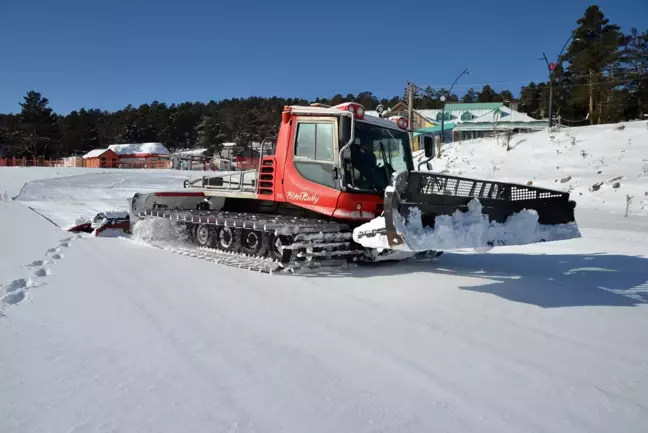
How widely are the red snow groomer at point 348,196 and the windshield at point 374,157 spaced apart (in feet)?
0.05

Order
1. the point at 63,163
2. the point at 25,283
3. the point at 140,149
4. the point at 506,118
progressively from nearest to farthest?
1. the point at 25,283
2. the point at 506,118
3. the point at 63,163
4. the point at 140,149

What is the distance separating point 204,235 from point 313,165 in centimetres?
309

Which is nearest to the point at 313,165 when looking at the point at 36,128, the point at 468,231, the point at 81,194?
the point at 468,231

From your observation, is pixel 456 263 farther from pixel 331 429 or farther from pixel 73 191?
pixel 73 191

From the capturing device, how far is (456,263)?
7.35 metres

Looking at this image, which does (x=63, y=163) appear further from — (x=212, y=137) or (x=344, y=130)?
(x=344, y=130)

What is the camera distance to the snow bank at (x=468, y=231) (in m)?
5.06

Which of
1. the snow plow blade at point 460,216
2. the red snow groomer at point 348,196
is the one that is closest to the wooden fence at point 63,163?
the red snow groomer at point 348,196

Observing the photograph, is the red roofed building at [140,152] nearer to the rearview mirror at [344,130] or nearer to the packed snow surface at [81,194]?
the packed snow surface at [81,194]

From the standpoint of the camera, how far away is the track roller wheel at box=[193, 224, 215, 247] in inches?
326

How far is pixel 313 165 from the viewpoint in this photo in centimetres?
652

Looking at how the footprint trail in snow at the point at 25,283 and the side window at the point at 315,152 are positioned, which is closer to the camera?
the footprint trail in snow at the point at 25,283

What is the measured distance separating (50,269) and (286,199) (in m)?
3.25

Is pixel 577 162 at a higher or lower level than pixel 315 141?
higher
